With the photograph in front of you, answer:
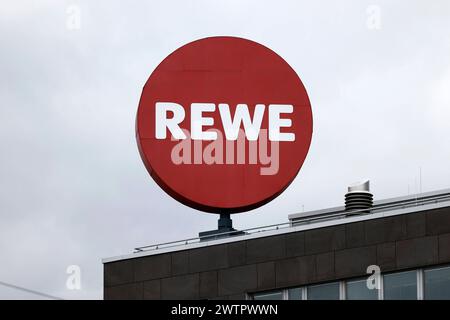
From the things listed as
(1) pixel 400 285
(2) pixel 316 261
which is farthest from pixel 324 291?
(1) pixel 400 285

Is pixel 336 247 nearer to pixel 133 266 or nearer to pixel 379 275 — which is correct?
pixel 379 275

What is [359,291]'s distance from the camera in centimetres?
4541

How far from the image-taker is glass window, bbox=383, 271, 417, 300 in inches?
1754

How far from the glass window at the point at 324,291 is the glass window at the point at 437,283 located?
3.12m

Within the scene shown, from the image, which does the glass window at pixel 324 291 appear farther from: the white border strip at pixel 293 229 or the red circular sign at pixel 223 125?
the red circular sign at pixel 223 125

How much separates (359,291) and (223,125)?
10.1 m

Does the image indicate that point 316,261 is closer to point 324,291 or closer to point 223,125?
point 324,291

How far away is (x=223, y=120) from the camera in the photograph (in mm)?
52844

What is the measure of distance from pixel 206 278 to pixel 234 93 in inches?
325

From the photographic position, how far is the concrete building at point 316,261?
1759 inches

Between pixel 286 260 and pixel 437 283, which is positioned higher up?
pixel 286 260
